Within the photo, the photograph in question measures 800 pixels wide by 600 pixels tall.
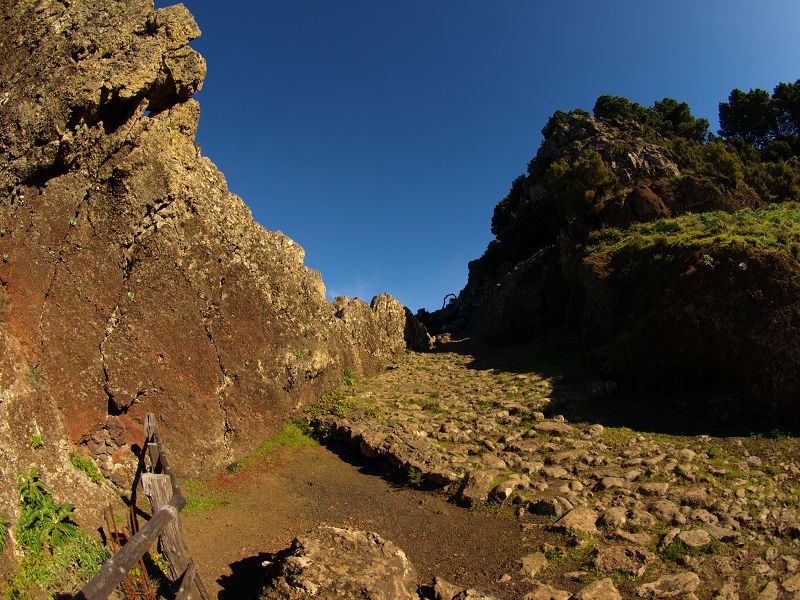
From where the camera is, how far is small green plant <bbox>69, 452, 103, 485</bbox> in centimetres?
998

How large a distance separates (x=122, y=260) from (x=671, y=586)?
1290 centimetres

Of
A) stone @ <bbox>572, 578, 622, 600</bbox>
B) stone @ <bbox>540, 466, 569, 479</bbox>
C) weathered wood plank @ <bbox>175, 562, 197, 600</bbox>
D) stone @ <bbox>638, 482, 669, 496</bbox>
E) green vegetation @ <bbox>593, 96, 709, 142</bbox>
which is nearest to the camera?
weathered wood plank @ <bbox>175, 562, 197, 600</bbox>

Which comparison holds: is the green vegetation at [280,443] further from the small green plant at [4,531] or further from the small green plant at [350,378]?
the small green plant at [4,531]

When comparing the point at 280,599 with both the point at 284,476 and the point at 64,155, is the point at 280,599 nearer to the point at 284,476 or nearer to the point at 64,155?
the point at 284,476

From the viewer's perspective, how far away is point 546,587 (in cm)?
816

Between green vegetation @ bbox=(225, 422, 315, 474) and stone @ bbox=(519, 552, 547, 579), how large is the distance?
7614 millimetres

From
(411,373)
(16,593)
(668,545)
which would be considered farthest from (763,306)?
(16,593)

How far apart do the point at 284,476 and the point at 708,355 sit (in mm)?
13501

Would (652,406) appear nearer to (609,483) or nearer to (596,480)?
(596,480)

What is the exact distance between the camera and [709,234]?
20.1 m

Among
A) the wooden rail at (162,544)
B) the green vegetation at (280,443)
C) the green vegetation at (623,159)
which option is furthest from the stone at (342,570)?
the green vegetation at (623,159)

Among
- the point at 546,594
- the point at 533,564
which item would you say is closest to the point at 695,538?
the point at 533,564

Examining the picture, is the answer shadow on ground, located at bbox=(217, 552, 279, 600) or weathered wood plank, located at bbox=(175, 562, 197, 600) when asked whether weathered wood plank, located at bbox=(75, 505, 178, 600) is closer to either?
weathered wood plank, located at bbox=(175, 562, 197, 600)

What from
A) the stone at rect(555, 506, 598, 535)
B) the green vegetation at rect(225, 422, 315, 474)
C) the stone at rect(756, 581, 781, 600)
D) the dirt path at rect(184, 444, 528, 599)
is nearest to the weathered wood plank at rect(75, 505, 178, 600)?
the dirt path at rect(184, 444, 528, 599)
